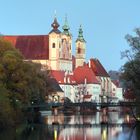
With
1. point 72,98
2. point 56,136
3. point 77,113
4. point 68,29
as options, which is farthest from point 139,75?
point 68,29

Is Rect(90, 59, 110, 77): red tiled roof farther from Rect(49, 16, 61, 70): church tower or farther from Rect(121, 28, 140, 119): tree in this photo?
Rect(121, 28, 140, 119): tree

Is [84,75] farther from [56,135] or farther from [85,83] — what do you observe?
[56,135]

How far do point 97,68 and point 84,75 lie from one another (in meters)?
17.8

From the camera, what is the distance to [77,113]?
121 metres

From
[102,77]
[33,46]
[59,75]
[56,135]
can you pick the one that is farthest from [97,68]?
[56,135]

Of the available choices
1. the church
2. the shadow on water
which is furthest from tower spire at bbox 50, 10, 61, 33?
the shadow on water

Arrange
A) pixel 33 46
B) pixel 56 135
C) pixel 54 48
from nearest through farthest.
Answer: pixel 56 135 → pixel 33 46 → pixel 54 48

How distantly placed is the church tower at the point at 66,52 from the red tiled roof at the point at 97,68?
12.8 metres

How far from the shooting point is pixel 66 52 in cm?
16538

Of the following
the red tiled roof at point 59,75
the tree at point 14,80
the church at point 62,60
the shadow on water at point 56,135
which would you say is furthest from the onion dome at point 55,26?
the shadow on water at point 56,135

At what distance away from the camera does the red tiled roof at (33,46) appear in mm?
158500

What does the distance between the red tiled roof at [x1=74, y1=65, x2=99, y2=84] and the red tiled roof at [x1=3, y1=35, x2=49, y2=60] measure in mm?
8985

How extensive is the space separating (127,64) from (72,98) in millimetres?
98807

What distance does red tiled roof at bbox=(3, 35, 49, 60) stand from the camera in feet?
520
